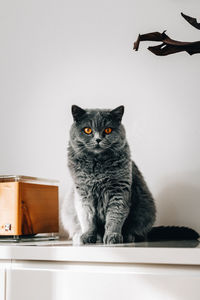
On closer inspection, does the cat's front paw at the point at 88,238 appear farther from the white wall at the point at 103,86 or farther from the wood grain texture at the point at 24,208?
the white wall at the point at 103,86

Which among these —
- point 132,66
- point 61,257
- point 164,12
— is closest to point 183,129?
point 132,66

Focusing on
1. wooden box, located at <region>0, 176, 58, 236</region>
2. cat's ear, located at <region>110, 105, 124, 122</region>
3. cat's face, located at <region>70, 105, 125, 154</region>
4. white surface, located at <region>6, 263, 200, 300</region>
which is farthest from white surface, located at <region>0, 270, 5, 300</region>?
cat's ear, located at <region>110, 105, 124, 122</region>

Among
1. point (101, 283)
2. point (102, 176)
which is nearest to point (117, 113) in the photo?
point (102, 176)

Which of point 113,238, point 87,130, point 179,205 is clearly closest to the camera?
point 113,238

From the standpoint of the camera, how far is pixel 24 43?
5.37ft

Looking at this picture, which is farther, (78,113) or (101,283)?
(78,113)

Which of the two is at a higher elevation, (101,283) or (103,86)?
(103,86)

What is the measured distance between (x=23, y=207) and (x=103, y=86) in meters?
0.63

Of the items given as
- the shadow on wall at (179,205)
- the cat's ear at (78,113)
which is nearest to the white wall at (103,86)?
the shadow on wall at (179,205)

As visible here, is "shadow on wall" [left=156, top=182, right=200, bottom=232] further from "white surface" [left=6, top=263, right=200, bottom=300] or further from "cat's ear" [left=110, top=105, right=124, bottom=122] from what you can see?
"white surface" [left=6, top=263, right=200, bottom=300]

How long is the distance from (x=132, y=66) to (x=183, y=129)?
1.11 feet

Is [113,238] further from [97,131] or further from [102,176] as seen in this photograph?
[97,131]

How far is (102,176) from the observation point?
114 centimetres

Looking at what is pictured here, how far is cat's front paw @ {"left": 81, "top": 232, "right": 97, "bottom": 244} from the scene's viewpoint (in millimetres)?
1068
